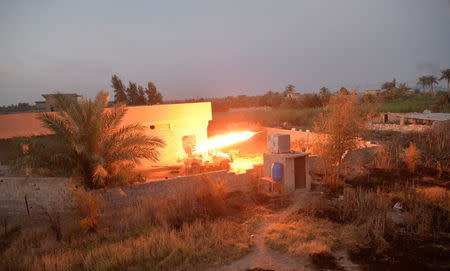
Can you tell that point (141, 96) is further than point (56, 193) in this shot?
Yes

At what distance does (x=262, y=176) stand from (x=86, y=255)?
763cm

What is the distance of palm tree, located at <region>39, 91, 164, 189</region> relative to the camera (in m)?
10.4

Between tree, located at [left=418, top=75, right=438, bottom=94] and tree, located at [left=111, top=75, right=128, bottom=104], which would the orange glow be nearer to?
tree, located at [left=111, top=75, right=128, bottom=104]

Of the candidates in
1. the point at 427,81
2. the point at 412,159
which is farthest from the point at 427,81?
the point at 412,159

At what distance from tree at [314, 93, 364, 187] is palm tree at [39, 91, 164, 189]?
7322mm

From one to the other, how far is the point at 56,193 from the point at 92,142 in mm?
2234

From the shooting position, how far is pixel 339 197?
35.2 ft

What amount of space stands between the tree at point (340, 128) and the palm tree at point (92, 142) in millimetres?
7322

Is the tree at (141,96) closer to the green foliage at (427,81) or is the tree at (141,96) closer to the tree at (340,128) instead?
the tree at (340,128)

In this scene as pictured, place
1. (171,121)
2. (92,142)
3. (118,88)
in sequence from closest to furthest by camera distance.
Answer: (92,142) → (171,121) → (118,88)

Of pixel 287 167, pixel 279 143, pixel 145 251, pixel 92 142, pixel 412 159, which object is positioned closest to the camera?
pixel 145 251

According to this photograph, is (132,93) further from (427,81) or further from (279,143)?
(427,81)

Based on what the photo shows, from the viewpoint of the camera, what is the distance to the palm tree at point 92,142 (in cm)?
1035

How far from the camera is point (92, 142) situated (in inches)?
417
